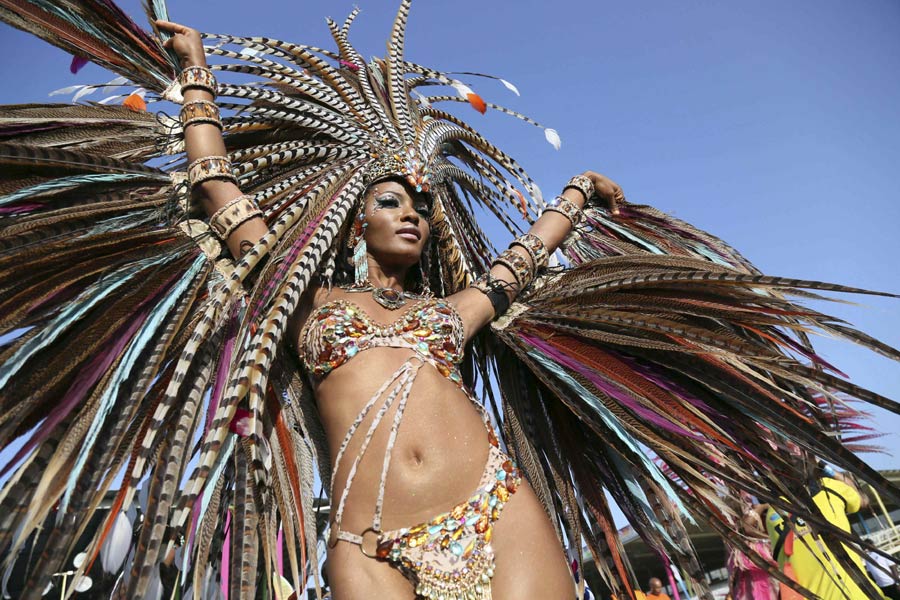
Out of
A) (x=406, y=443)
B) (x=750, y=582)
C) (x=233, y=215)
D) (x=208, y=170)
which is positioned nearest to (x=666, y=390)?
(x=406, y=443)

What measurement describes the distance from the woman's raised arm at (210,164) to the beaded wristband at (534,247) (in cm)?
121

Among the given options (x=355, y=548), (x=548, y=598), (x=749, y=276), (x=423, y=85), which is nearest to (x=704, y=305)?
(x=749, y=276)

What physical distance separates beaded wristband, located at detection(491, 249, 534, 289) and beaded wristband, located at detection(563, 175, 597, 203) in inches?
21.8

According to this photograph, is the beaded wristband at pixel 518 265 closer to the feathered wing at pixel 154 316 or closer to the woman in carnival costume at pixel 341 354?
the woman in carnival costume at pixel 341 354

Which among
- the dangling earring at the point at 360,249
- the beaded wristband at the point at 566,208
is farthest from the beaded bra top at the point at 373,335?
the beaded wristband at the point at 566,208

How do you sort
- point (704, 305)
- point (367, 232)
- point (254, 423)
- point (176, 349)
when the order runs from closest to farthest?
point (254, 423), point (176, 349), point (704, 305), point (367, 232)

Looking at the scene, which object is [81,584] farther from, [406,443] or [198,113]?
[198,113]

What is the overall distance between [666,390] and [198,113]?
218 cm

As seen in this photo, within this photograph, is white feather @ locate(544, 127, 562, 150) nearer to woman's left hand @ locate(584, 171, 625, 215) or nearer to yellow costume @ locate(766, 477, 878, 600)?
woman's left hand @ locate(584, 171, 625, 215)

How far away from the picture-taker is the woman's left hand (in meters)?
3.75

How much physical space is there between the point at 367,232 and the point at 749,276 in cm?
157

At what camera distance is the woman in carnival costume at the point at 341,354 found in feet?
7.67

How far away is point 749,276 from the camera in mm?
2775

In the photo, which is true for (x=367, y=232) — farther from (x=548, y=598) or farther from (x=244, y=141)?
(x=548, y=598)
